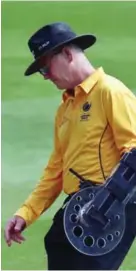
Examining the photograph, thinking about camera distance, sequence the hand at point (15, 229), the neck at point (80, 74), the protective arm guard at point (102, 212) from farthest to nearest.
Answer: the hand at point (15, 229)
the neck at point (80, 74)
the protective arm guard at point (102, 212)

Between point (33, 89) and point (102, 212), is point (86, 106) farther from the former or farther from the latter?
point (33, 89)

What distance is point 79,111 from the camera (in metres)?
5.06

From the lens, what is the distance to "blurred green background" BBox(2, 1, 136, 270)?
7684mm

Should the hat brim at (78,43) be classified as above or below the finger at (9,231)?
above

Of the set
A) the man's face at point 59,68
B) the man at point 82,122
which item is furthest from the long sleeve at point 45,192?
the man's face at point 59,68

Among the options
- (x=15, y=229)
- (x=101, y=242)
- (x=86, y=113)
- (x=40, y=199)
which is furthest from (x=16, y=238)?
(x=86, y=113)

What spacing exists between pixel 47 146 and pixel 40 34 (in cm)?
419

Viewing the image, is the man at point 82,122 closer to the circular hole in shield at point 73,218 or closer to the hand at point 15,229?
the circular hole in shield at point 73,218

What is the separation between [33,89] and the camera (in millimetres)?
11094

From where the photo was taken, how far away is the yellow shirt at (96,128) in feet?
16.1

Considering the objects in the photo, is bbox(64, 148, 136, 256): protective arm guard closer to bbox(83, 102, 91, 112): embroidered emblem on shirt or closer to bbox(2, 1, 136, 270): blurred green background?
bbox(83, 102, 91, 112): embroidered emblem on shirt

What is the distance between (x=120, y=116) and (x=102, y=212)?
1.48 feet

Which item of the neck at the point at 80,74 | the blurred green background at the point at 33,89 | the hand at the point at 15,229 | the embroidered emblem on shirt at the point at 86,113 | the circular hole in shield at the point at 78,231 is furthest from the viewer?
the blurred green background at the point at 33,89

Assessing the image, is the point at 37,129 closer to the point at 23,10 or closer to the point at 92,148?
the point at 23,10
